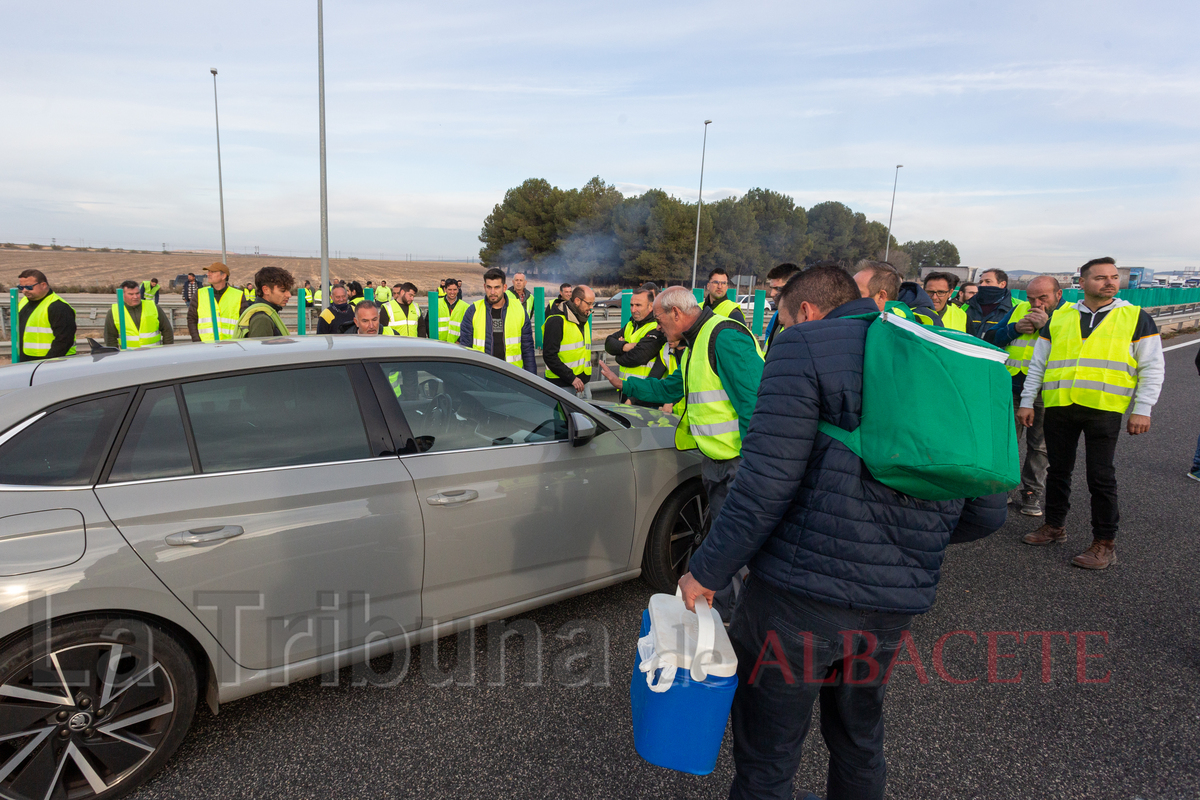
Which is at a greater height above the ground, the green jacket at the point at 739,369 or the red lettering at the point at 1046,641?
the green jacket at the point at 739,369

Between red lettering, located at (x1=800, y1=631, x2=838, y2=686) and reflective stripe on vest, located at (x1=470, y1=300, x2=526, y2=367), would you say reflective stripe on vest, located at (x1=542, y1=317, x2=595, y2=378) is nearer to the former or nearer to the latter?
reflective stripe on vest, located at (x1=470, y1=300, x2=526, y2=367)

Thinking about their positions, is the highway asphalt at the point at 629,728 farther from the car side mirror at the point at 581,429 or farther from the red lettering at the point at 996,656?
the car side mirror at the point at 581,429

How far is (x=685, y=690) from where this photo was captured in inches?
69.7

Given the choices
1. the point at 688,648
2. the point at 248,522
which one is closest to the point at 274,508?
the point at 248,522

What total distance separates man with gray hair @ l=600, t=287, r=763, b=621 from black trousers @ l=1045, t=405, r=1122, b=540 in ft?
8.71

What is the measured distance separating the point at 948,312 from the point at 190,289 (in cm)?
2595

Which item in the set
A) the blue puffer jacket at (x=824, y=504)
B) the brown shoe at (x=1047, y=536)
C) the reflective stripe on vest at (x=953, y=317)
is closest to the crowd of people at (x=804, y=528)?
the blue puffer jacket at (x=824, y=504)

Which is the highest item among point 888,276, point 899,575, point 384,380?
point 888,276

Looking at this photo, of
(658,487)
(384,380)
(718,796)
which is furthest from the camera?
(658,487)

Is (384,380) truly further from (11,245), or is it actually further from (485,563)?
(11,245)

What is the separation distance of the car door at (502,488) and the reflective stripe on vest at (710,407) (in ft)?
1.41

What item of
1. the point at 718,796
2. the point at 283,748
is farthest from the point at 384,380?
the point at 718,796

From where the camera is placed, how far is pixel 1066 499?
474 cm

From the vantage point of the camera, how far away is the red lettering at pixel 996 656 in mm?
3105
